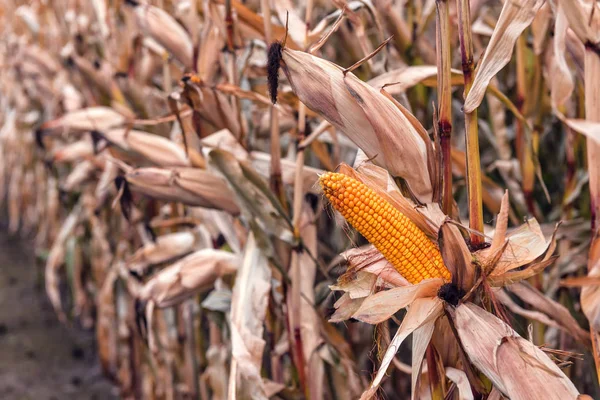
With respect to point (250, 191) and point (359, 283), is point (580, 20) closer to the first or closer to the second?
point (359, 283)

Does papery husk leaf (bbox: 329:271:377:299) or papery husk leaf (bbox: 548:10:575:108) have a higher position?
papery husk leaf (bbox: 548:10:575:108)

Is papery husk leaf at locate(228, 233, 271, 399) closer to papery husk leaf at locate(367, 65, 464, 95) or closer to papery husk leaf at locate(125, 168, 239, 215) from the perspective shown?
papery husk leaf at locate(125, 168, 239, 215)

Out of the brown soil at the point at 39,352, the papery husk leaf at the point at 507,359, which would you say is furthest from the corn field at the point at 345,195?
the brown soil at the point at 39,352

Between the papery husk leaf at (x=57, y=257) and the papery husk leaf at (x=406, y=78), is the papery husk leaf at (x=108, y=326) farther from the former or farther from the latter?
the papery husk leaf at (x=406, y=78)

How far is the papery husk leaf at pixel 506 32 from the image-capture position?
878 mm

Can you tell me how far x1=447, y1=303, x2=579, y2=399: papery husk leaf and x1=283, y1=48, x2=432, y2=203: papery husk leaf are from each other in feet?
0.66

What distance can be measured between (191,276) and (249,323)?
0.94 feet

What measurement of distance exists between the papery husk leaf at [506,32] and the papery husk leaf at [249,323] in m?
0.66

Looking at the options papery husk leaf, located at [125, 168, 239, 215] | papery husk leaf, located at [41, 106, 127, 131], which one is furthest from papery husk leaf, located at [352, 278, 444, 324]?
papery husk leaf, located at [41, 106, 127, 131]

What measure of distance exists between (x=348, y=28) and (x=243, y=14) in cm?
30

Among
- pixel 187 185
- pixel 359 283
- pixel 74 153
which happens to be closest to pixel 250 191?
pixel 187 185

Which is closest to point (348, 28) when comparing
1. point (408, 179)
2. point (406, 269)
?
point (408, 179)

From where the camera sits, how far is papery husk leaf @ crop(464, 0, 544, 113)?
878mm

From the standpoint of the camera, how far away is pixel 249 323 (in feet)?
4.17
